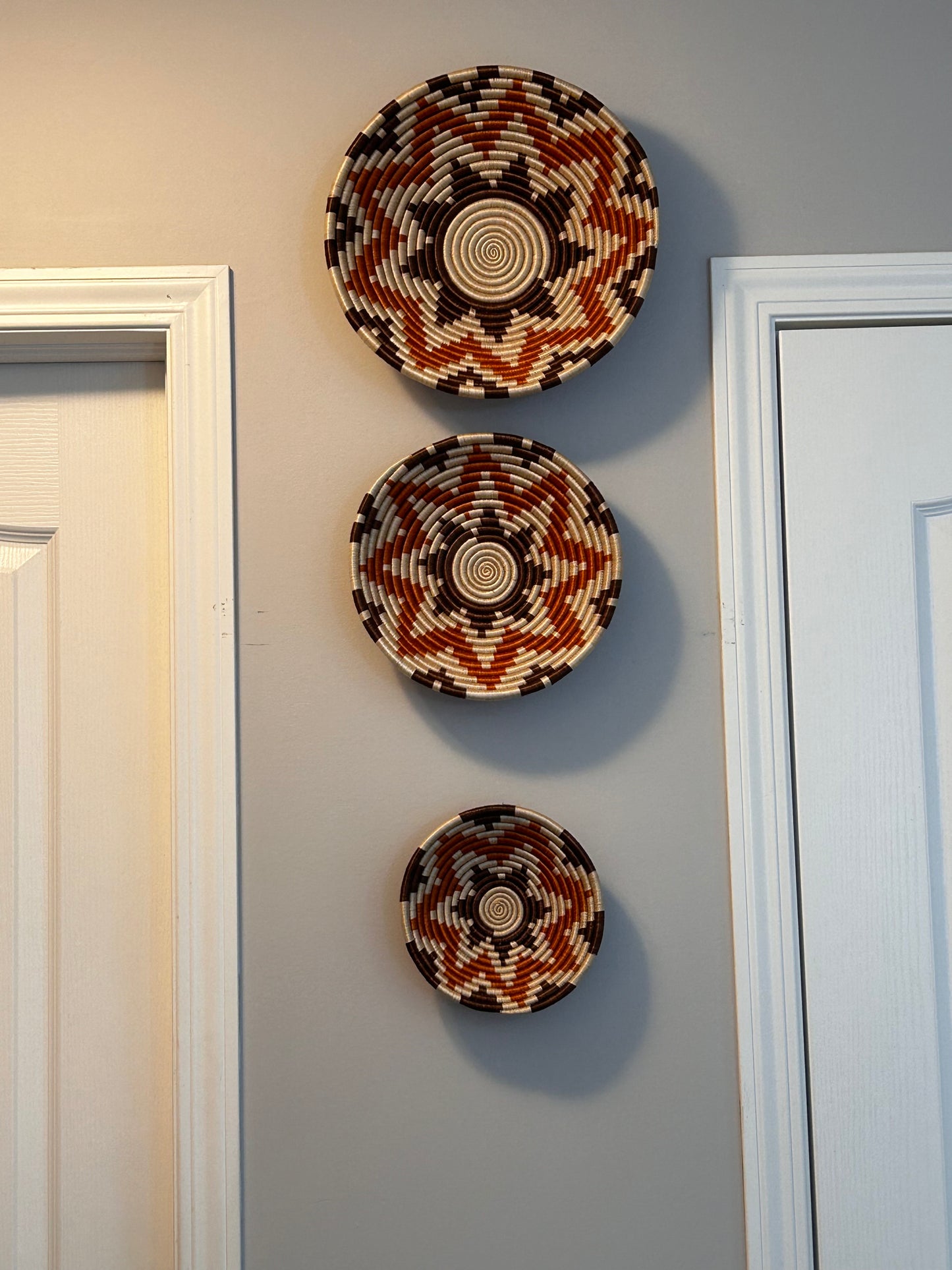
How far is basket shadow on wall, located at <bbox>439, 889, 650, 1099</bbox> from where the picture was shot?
108cm

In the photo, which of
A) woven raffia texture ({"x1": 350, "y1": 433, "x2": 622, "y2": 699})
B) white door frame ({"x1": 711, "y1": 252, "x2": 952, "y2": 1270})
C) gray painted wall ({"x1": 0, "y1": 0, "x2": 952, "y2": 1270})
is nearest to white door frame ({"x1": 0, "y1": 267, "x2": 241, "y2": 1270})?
gray painted wall ({"x1": 0, "y1": 0, "x2": 952, "y2": 1270})

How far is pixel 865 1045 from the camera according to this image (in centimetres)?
108

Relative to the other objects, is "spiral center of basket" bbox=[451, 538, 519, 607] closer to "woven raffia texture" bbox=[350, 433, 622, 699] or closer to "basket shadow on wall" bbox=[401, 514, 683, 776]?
"woven raffia texture" bbox=[350, 433, 622, 699]

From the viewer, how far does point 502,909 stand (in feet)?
3.56

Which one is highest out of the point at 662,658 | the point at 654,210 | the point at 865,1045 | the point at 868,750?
the point at 654,210

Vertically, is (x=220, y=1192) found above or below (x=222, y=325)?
below

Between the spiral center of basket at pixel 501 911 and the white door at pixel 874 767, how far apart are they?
0.97 feet

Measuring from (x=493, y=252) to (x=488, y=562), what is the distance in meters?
0.32

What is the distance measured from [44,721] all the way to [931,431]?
3.30 feet

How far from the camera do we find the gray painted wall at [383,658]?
3.52 ft

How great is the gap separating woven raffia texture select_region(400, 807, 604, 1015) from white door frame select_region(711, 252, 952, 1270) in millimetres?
171

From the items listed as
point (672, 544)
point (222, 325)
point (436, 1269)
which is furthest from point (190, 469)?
point (436, 1269)

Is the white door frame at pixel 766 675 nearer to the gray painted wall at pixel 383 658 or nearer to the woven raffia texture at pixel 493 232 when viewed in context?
the gray painted wall at pixel 383 658

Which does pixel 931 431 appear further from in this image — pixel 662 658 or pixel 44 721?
pixel 44 721
